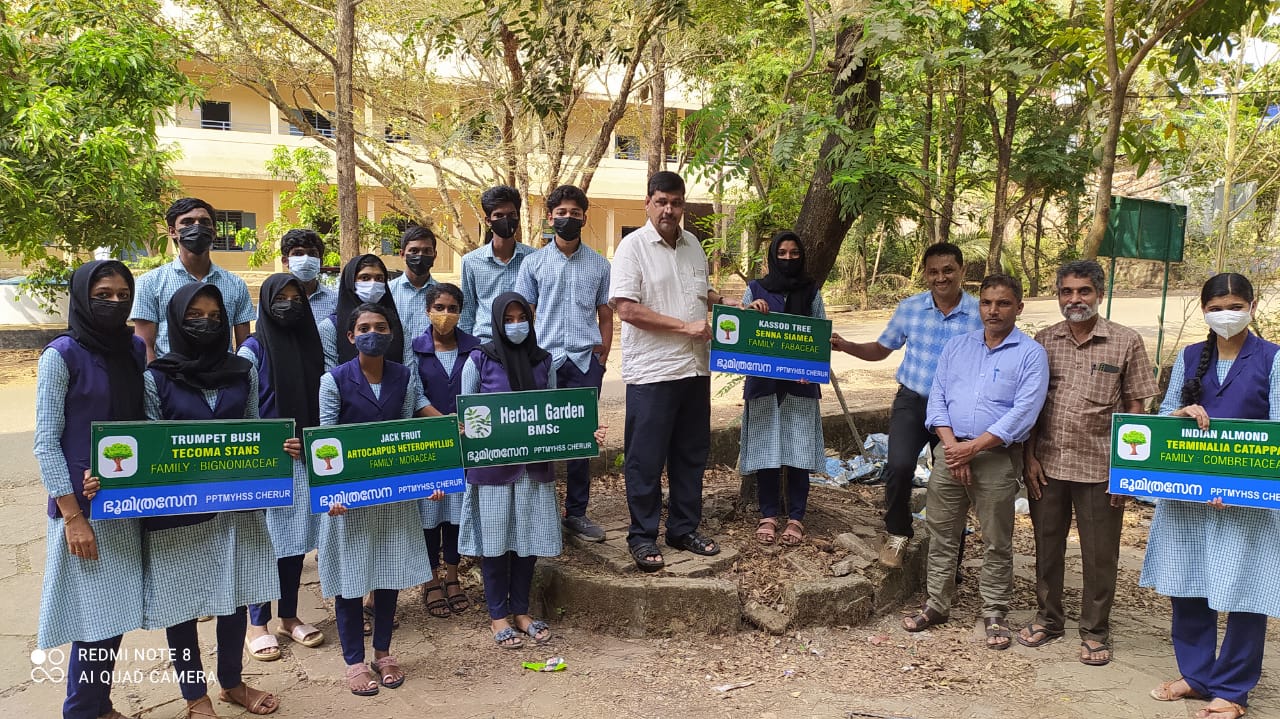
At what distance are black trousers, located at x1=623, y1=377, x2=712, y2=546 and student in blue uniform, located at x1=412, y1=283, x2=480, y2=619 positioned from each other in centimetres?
92

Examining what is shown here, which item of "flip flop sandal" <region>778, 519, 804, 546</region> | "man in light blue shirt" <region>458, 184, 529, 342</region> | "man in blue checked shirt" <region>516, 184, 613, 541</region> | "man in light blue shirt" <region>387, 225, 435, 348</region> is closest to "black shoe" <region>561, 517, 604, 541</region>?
"man in blue checked shirt" <region>516, 184, 613, 541</region>

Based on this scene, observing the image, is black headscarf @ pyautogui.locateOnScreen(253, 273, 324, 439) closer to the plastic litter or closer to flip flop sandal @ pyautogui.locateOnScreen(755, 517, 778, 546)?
the plastic litter

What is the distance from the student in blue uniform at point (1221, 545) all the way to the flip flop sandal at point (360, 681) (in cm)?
347

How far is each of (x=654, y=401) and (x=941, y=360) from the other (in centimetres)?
151

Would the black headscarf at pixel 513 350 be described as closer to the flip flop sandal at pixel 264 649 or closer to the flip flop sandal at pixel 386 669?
the flip flop sandal at pixel 386 669

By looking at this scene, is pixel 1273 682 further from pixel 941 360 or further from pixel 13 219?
pixel 13 219

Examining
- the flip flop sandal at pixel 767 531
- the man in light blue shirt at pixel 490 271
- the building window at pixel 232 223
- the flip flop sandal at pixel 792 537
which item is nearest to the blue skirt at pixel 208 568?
the man in light blue shirt at pixel 490 271

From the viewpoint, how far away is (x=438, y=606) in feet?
16.0

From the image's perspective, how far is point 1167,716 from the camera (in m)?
3.85

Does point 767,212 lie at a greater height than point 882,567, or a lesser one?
greater

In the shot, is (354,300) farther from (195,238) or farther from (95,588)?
(95,588)

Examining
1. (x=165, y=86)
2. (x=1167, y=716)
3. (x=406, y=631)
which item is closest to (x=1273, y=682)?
(x=1167, y=716)

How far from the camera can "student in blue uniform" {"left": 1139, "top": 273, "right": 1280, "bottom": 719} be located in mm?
3801

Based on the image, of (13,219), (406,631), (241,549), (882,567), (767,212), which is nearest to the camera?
(241,549)
